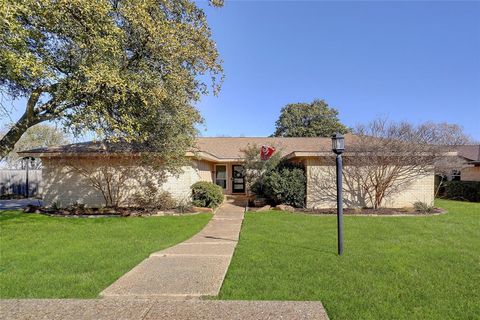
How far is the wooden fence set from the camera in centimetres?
2052

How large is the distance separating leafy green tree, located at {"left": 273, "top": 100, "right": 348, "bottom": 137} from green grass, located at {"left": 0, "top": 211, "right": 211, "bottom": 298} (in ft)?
89.1

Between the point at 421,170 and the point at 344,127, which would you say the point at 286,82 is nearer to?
the point at 421,170

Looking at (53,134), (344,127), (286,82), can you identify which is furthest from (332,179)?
(53,134)

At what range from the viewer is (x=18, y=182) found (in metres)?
20.9

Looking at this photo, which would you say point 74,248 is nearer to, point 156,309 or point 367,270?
point 156,309

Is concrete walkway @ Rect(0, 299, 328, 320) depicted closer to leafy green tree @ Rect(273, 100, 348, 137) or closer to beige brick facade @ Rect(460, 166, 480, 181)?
beige brick facade @ Rect(460, 166, 480, 181)

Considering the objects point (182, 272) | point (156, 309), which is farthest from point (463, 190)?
point (156, 309)

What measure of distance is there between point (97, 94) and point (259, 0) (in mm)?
7097

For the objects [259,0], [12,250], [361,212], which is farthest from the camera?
[361,212]

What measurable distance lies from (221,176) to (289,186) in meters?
8.65

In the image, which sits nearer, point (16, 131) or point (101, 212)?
point (16, 131)

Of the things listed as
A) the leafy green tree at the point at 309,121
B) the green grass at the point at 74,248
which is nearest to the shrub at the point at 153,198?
the green grass at the point at 74,248

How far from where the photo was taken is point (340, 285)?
452 cm

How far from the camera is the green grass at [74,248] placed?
4602mm
